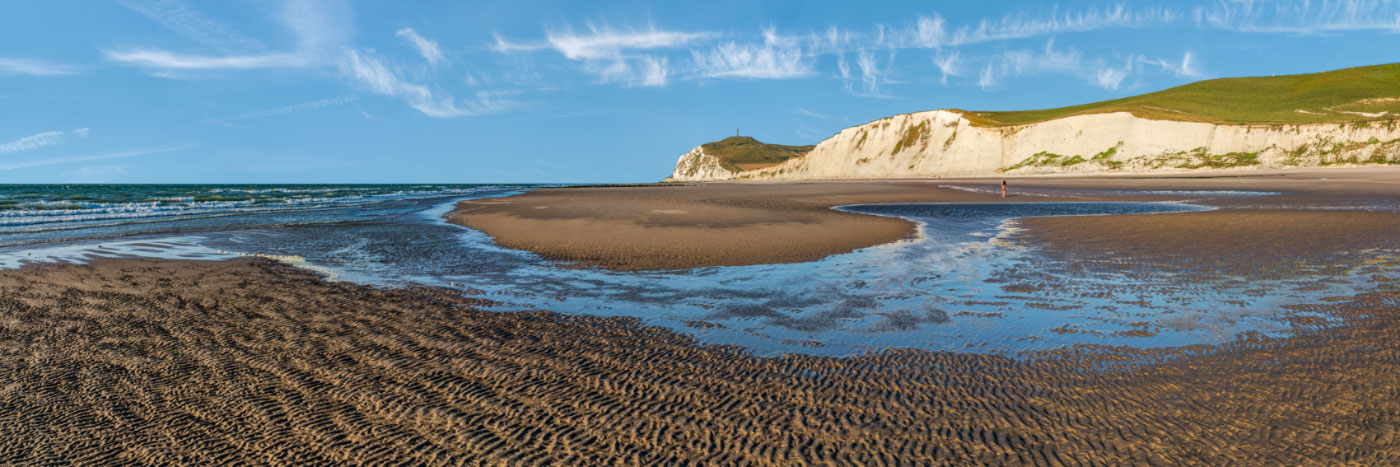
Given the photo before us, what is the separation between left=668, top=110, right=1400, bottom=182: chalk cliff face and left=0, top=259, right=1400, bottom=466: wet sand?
76.0 m

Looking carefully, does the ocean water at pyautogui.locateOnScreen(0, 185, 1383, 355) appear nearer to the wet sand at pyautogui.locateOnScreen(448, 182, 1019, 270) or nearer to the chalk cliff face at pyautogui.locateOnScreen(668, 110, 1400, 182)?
the wet sand at pyautogui.locateOnScreen(448, 182, 1019, 270)

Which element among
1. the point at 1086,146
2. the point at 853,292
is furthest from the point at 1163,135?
the point at 853,292

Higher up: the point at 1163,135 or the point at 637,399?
the point at 1163,135

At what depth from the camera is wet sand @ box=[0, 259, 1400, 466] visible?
3.43 meters

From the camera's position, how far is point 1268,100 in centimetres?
9638

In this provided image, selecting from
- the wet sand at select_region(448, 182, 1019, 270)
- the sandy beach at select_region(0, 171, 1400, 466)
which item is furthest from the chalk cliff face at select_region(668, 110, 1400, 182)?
the sandy beach at select_region(0, 171, 1400, 466)

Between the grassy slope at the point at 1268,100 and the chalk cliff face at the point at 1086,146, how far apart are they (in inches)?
138

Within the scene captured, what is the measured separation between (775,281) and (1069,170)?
7841 cm

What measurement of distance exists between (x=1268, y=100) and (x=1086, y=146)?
49.4m

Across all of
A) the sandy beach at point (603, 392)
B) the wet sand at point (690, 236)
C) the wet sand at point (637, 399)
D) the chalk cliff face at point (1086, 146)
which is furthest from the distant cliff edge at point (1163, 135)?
the wet sand at point (637, 399)

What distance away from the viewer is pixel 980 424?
3.77 meters

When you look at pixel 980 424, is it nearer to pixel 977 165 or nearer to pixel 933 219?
pixel 933 219

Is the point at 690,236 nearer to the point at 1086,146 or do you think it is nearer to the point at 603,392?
the point at 603,392

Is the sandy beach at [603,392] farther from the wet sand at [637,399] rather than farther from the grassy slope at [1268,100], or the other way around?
the grassy slope at [1268,100]
